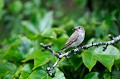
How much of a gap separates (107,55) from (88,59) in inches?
5.2

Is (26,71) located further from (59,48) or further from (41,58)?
(59,48)

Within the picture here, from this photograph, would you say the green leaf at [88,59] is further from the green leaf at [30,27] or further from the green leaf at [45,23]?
the green leaf at [45,23]

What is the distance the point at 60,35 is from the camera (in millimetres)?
2873

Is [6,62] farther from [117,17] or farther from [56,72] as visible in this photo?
[117,17]

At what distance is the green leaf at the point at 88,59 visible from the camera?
6.91 feet

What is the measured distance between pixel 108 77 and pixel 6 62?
69 cm

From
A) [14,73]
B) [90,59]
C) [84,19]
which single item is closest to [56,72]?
[90,59]

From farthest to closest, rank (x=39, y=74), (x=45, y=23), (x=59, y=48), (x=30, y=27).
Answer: (x=45, y=23) → (x=30, y=27) → (x=59, y=48) → (x=39, y=74)

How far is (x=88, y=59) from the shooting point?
2145 millimetres

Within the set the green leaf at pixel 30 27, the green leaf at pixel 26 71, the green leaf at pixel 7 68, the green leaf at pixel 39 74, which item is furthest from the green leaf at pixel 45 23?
the green leaf at pixel 39 74

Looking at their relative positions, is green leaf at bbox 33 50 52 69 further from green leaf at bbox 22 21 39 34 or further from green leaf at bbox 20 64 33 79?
green leaf at bbox 22 21 39 34

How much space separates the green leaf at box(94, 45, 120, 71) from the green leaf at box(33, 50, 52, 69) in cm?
31

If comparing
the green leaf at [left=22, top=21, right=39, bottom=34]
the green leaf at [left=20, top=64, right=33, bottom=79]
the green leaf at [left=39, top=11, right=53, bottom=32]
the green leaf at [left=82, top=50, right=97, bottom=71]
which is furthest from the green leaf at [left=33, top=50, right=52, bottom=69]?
the green leaf at [left=39, top=11, right=53, bottom=32]

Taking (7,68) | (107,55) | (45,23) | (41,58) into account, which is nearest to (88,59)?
(107,55)
